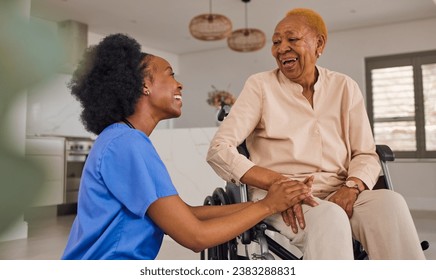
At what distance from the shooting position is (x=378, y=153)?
3.40 feet

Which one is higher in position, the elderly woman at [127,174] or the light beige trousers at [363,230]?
the elderly woman at [127,174]

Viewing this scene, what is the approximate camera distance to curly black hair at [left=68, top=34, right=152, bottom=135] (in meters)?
0.68

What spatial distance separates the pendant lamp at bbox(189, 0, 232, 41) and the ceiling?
0.52 meters

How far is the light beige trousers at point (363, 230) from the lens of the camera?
2.41 feet

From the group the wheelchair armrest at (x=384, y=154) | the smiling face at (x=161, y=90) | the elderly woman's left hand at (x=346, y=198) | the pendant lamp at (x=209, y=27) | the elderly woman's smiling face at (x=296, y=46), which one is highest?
the pendant lamp at (x=209, y=27)

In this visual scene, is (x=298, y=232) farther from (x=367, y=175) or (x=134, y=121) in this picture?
(x=134, y=121)

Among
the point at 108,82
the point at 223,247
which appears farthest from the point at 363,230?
the point at 108,82

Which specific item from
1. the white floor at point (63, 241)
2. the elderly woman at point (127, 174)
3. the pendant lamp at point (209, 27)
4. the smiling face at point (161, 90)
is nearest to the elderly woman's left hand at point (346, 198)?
the elderly woman at point (127, 174)

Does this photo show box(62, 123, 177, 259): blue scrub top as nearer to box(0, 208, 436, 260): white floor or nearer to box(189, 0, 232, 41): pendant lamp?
box(0, 208, 436, 260): white floor

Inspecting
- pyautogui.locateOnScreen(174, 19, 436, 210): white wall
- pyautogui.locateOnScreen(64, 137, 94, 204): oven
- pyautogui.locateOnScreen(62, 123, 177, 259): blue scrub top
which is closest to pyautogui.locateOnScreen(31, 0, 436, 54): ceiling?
pyautogui.locateOnScreen(174, 19, 436, 210): white wall

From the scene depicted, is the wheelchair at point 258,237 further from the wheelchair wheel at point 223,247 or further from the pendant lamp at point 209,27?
the pendant lamp at point 209,27

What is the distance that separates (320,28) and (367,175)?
0.39 meters

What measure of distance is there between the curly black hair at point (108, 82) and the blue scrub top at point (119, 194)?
4cm
